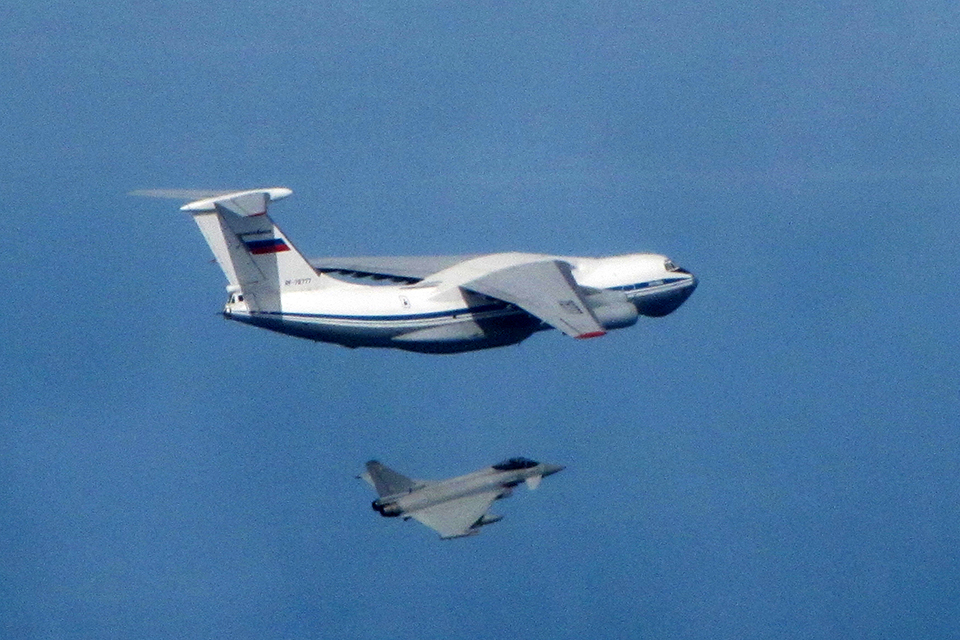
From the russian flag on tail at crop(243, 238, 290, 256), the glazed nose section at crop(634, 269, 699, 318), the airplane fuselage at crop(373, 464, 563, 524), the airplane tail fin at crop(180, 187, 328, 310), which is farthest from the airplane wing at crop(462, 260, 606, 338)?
the russian flag on tail at crop(243, 238, 290, 256)

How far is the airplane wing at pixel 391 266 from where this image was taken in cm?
4788

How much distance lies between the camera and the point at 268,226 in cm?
4206

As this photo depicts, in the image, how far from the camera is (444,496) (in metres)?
41.4

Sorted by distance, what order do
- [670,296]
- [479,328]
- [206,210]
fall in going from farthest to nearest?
[670,296]
[479,328]
[206,210]

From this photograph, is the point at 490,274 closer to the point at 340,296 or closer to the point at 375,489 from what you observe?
the point at 340,296

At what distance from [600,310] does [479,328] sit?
11.1ft

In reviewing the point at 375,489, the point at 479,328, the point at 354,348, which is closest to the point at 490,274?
the point at 479,328

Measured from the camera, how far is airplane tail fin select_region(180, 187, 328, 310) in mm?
40812

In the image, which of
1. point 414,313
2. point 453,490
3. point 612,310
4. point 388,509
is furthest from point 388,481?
point 612,310

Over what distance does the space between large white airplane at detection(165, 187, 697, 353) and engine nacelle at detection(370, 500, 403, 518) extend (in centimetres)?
473

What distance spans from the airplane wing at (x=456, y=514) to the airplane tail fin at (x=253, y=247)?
6.81m

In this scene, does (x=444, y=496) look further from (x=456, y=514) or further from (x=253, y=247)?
(x=253, y=247)

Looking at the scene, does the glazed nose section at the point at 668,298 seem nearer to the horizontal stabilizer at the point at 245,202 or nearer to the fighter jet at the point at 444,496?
the fighter jet at the point at 444,496

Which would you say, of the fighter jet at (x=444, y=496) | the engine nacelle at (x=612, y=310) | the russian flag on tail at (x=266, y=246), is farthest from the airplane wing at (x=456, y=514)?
the russian flag on tail at (x=266, y=246)
